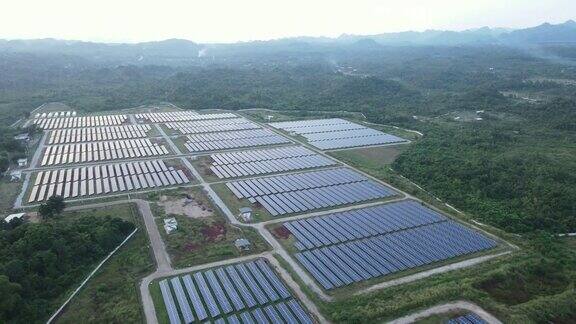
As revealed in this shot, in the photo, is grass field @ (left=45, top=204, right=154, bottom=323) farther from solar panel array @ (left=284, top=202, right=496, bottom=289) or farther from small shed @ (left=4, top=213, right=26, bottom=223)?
solar panel array @ (left=284, top=202, right=496, bottom=289)

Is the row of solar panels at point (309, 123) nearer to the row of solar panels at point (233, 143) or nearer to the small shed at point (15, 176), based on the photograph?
the row of solar panels at point (233, 143)

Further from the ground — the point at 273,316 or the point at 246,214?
the point at 246,214

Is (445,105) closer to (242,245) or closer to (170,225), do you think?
(242,245)

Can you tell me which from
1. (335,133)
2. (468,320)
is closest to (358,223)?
(468,320)

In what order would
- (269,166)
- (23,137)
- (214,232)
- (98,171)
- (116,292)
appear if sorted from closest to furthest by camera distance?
(116,292)
(214,232)
(98,171)
(269,166)
(23,137)

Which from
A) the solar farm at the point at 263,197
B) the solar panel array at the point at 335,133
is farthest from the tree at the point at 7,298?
the solar panel array at the point at 335,133

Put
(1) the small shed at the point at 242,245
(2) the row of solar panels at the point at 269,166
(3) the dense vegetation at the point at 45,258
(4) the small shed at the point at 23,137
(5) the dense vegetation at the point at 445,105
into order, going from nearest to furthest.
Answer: (3) the dense vegetation at the point at 45,258 < (1) the small shed at the point at 242,245 < (5) the dense vegetation at the point at 445,105 < (2) the row of solar panels at the point at 269,166 < (4) the small shed at the point at 23,137
